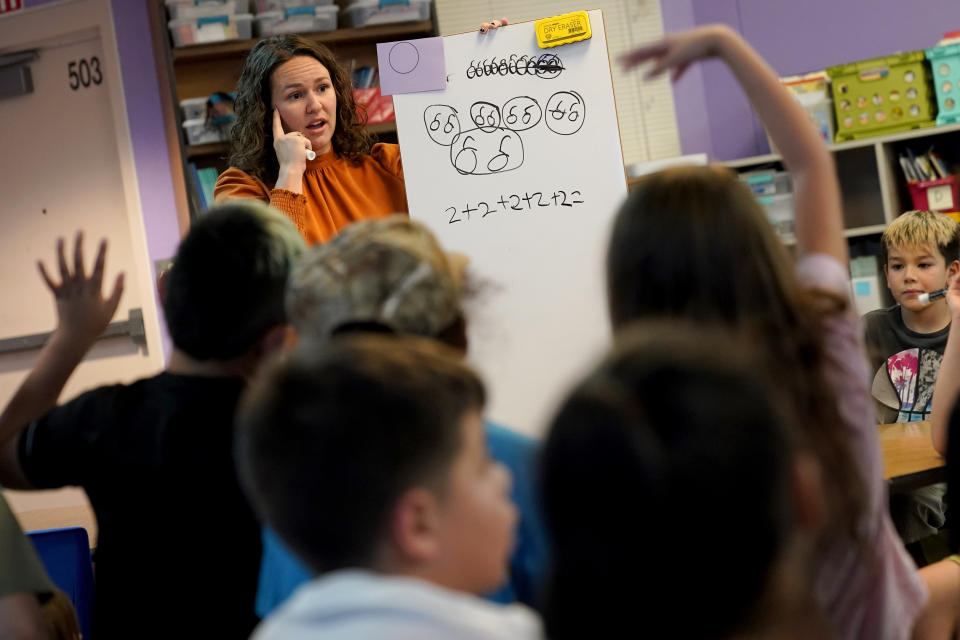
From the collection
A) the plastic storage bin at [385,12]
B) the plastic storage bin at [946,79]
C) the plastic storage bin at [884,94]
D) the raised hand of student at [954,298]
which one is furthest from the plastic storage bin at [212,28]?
the raised hand of student at [954,298]

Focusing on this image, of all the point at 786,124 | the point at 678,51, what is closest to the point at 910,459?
the point at 786,124

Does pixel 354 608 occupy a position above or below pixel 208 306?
below

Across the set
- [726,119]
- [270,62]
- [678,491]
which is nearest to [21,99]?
[270,62]

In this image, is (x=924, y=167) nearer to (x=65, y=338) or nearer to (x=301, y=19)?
(x=301, y=19)

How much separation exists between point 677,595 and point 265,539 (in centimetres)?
63

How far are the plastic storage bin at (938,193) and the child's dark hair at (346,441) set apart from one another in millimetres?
4141

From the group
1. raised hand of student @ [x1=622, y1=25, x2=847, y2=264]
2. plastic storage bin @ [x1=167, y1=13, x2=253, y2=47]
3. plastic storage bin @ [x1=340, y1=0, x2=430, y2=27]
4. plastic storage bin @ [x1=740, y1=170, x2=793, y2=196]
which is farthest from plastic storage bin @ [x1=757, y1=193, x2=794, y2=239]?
raised hand of student @ [x1=622, y1=25, x2=847, y2=264]

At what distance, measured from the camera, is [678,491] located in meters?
0.64

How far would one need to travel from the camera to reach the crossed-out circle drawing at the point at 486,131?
9.37 feet

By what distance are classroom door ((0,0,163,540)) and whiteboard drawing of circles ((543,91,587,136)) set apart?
8.38 feet

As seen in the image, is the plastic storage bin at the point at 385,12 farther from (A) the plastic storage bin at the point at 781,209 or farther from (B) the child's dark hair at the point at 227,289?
(B) the child's dark hair at the point at 227,289

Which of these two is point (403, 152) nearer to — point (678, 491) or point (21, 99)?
point (678, 491)

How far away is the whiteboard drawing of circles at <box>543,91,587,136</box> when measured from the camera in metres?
2.84

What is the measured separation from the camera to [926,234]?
2922 mm
